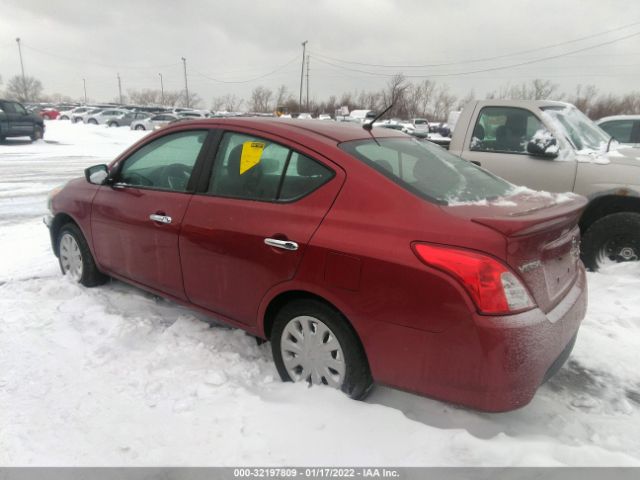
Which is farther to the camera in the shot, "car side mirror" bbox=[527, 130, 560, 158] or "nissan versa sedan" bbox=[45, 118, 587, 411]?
"car side mirror" bbox=[527, 130, 560, 158]

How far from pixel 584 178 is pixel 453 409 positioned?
3110 mm

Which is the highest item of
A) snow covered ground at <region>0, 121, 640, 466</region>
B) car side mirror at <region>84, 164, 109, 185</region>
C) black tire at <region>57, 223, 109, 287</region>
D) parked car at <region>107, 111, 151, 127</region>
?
car side mirror at <region>84, 164, 109, 185</region>

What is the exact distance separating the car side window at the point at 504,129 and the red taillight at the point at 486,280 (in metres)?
3.32

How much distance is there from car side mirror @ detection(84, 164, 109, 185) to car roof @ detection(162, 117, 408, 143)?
3.76 ft

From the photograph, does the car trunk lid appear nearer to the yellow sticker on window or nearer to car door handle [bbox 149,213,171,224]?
the yellow sticker on window

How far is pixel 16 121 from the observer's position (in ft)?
64.5

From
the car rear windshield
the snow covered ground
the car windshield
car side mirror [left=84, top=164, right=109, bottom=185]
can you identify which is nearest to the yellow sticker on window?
the car rear windshield

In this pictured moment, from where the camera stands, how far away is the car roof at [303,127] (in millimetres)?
2943

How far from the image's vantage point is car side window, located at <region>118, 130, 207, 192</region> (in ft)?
11.2

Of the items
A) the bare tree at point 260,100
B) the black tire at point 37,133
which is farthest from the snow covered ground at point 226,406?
the bare tree at point 260,100

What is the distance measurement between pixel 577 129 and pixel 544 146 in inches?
27.9

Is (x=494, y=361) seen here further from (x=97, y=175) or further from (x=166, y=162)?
(x=97, y=175)

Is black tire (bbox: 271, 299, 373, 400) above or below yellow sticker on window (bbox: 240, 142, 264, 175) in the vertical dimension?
below

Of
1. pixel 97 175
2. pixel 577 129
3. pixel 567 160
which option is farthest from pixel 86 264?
pixel 577 129
